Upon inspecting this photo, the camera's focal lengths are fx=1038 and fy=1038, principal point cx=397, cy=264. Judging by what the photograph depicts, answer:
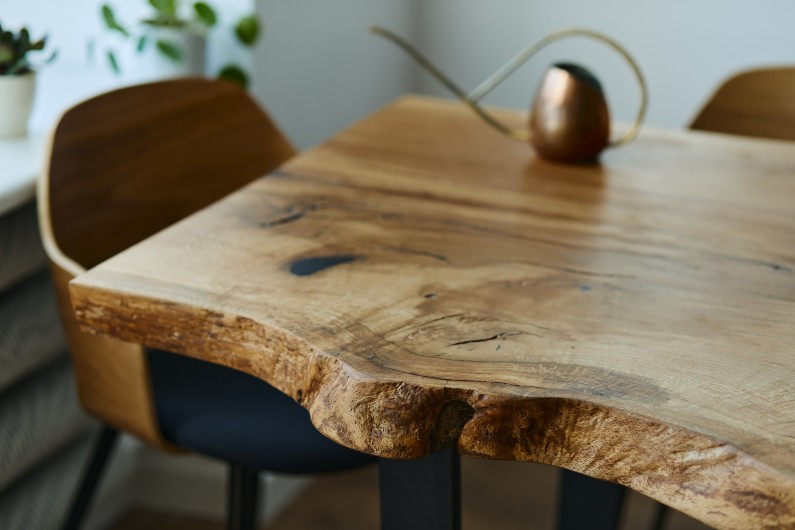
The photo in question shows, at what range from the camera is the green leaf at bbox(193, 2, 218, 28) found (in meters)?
1.70

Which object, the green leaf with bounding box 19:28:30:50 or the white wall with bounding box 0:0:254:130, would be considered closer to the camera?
the green leaf with bounding box 19:28:30:50

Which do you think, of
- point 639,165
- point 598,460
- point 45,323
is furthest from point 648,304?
point 45,323

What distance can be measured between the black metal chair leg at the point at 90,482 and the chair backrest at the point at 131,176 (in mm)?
106

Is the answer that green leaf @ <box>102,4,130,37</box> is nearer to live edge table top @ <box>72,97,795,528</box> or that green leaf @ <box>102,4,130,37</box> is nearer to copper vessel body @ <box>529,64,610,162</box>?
live edge table top @ <box>72,97,795,528</box>

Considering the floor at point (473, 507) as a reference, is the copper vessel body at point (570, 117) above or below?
above

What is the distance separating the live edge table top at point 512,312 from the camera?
72 cm

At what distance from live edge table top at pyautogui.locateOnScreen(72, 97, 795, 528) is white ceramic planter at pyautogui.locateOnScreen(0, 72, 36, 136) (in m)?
0.53

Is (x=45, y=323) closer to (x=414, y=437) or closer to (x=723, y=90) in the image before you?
(x=414, y=437)

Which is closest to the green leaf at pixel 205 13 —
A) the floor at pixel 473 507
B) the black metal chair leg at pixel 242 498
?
the black metal chair leg at pixel 242 498

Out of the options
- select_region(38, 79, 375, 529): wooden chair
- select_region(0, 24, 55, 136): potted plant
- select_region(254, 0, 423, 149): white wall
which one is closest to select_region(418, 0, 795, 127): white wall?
select_region(254, 0, 423, 149): white wall

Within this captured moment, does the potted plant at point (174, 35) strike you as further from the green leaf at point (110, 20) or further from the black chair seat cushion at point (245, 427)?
the black chair seat cushion at point (245, 427)

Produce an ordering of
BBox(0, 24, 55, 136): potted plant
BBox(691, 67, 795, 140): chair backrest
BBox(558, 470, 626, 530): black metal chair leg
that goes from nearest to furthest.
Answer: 1. BBox(558, 470, 626, 530): black metal chair leg
2. BBox(0, 24, 55, 136): potted plant
3. BBox(691, 67, 795, 140): chair backrest

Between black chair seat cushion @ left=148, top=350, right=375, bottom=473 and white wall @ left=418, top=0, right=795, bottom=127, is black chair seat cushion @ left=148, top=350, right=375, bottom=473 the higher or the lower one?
the lower one

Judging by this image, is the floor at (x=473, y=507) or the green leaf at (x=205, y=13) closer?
the green leaf at (x=205, y=13)
